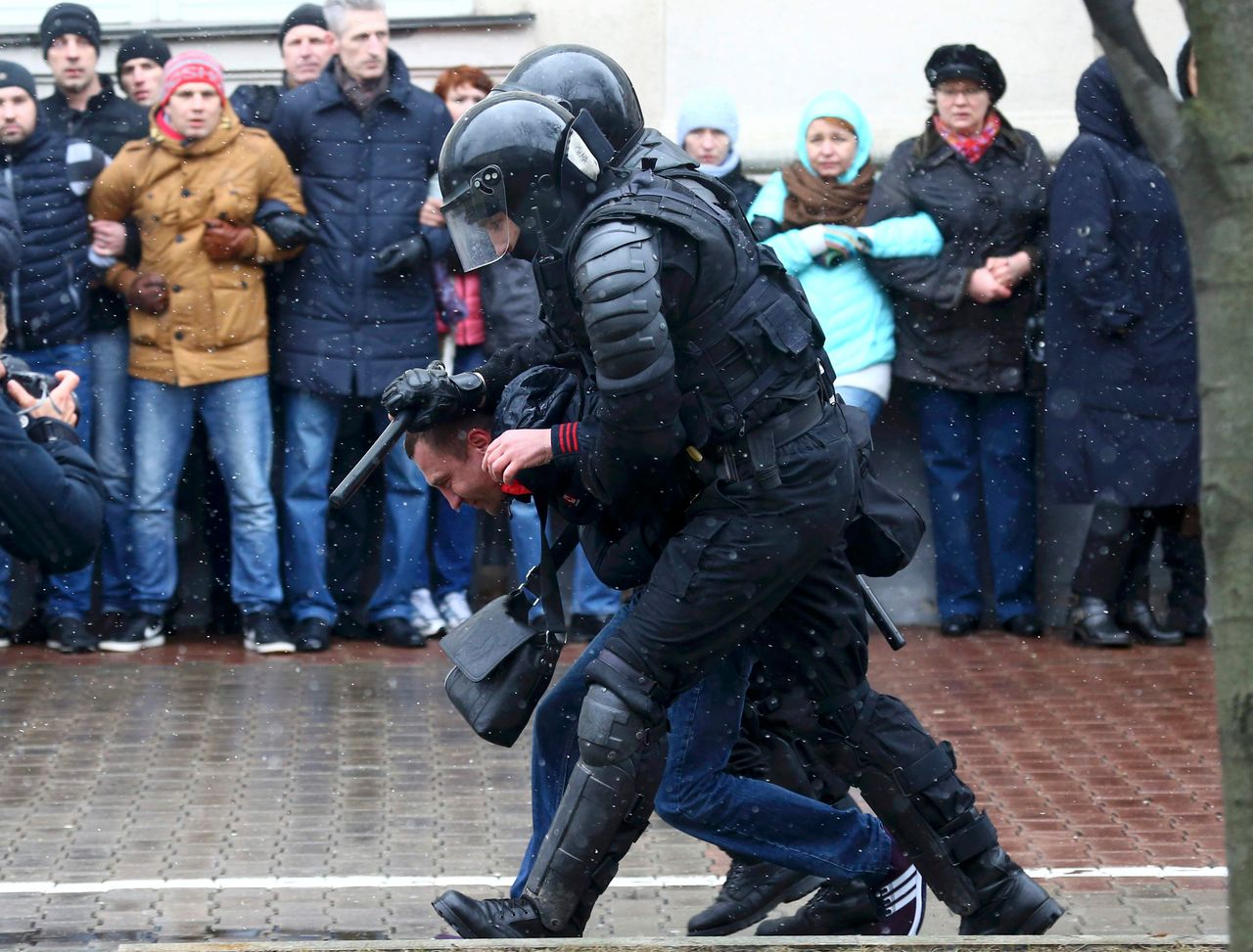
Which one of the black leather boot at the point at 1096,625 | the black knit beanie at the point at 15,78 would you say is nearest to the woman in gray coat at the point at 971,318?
the black leather boot at the point at 1096,625

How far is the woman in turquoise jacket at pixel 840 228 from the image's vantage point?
8.59 meters

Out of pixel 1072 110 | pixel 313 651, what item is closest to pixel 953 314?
pixel 1072 110

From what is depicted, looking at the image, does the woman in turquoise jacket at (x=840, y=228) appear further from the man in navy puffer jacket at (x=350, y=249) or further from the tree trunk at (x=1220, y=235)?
the tree trunk at (x=1220, y=235)

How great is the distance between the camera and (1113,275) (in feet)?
27.4

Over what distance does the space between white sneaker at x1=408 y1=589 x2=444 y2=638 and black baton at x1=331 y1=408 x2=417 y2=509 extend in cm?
395

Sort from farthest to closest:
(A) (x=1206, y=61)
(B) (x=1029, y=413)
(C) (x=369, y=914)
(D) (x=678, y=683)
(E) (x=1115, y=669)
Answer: (B) (x=1029, y=413) → (E) (x=1115, y=669) → (C) (x=369, y=914) → (D) (x=678, y=683) → (A) (x=1206, y=61)

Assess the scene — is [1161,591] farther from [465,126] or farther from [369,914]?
[465,126]

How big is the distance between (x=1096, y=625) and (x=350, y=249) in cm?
335

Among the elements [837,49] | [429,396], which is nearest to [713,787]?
[429,396]

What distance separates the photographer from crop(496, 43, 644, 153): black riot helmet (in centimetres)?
472

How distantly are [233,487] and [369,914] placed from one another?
3.50 m

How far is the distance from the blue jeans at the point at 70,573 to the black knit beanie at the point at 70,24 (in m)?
1.20

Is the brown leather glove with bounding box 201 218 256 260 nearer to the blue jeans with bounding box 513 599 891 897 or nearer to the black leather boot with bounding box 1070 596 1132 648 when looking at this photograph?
the black leather boot with bounding box 1070 596 1132 648

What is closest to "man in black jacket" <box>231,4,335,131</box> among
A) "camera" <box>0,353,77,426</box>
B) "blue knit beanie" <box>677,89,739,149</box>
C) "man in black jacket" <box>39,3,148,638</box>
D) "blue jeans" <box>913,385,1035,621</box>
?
"man in black jacket" <box>39,3,148,638</box>
